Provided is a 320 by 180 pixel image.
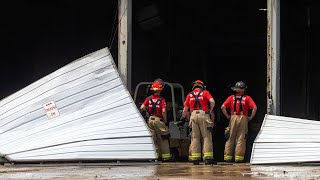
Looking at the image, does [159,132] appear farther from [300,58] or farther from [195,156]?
[300,58]

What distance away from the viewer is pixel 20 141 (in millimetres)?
13867

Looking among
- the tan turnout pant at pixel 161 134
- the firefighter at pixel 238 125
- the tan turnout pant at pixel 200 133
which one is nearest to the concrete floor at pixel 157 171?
the tan turnout pant at pixel 200 133

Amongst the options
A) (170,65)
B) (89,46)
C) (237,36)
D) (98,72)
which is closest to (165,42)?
(170,65)

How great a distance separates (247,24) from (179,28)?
2712 mm

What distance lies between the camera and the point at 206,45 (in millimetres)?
23969

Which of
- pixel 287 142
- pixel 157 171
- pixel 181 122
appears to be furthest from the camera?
pixel 181 122

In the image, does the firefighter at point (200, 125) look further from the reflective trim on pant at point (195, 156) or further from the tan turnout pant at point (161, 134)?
the tan turnout pant at point (161, 134)

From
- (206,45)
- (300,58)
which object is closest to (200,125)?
(300,58)

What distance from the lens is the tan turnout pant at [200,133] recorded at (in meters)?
14.2

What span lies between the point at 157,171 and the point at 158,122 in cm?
270

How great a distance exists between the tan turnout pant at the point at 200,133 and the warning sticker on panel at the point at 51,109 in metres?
2.69

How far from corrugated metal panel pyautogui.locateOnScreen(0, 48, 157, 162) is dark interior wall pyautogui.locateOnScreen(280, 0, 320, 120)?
552 centimetres

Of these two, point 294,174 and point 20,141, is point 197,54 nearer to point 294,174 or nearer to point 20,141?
point 20,141

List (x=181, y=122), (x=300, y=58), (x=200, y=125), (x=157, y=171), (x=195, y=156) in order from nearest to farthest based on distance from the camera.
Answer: (x=157, y=171)
(x=195, y=156)
(x=200, y=125)
(x=181, y=122)
(x=300, y=58)
